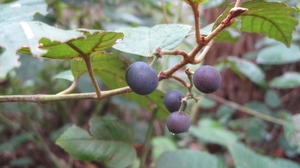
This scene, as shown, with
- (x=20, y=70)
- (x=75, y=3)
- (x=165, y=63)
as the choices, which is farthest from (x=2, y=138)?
(x=165, y=63)

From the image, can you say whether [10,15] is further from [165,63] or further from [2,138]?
[2,138]

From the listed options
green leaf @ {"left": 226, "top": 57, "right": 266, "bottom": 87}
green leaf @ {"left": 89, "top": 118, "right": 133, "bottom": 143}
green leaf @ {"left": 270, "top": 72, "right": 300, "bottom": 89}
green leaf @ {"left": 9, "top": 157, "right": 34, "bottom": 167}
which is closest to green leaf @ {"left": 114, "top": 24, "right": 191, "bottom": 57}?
green leaf @ {"left": 89, "top": 118, "right": 133, "bottom": 143}

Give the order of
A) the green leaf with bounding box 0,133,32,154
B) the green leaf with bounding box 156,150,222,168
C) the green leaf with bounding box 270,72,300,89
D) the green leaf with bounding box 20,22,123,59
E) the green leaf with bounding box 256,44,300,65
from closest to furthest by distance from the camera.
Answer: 1. the green leaf with bounding box 20,22,123,59
2. the green leaf with bounding box 156,150,222,168
3. the green leaf with bounding box 256,44,300,65
4. the green leaf with bounding box 270,72,300,89
5. the green leaf with bounding box 0,133,32,154

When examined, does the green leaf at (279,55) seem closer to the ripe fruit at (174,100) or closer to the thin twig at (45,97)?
Answer: the ripe fruit at (174,100)

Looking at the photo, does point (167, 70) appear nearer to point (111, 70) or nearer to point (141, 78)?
point (141, 78)

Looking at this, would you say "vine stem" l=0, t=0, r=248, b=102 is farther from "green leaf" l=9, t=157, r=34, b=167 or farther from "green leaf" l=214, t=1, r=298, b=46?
"green leaf" l=9, t=157, r=34, b=167
